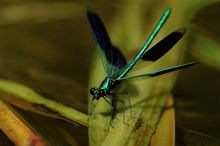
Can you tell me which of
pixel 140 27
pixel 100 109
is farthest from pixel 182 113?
pixel 140 27

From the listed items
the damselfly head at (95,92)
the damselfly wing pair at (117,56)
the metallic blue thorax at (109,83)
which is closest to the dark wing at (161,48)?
the damselfly wing pair at (117,56)

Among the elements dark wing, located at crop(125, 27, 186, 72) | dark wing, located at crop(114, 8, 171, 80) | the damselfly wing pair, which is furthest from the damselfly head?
dark wing, located at crop(125, 27, 186, 72)

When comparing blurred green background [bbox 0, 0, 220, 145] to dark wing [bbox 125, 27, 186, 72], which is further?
dark wing [bbox 125, 27, 186, 72]

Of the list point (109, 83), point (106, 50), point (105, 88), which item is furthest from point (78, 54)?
point (105, 88)

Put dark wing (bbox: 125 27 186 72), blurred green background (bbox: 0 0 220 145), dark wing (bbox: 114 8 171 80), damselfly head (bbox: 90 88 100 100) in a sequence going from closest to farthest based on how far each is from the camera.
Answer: blurred green background (bbox: 0 0 220 145) < damselfly head (bbox: 90 88 100 100) < dark wing (bbox: 125 27 186 72) < dark wing (bbox: 114 8 171 80)

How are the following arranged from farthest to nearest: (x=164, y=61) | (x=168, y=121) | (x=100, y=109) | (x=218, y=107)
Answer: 1. (x=164, y=61)
2. (x=218, y=107)
3. (x=100, y=109)
4. (x=168, y=121)

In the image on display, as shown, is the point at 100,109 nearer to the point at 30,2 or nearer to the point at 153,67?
the point at 153,67

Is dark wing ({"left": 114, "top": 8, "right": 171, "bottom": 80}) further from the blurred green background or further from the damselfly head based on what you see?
the damselfly head
